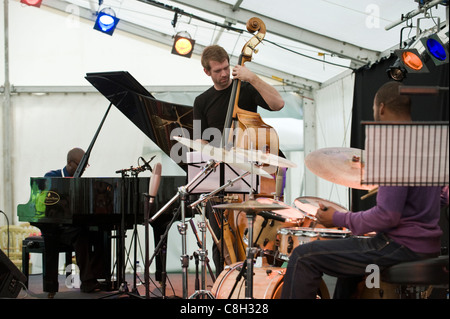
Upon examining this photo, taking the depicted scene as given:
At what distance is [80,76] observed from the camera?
8250 millimetres

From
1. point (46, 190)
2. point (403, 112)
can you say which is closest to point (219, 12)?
point (46, 190)

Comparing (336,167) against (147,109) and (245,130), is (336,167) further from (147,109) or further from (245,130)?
(147,109)

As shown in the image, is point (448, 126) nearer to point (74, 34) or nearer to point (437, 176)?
point (437, 176)

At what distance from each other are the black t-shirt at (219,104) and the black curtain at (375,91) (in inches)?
36.2

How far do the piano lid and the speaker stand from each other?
1811 millimetres

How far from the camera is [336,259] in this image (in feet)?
7.90

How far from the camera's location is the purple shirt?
231cm

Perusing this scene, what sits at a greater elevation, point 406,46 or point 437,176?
point 406,46

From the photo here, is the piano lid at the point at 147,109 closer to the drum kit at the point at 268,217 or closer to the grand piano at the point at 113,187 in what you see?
the grand piano at the point at 113,187

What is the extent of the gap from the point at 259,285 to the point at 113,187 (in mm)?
2255

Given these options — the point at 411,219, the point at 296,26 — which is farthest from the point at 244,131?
the point at 296,26

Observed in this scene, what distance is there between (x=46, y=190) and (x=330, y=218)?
3.28 meters

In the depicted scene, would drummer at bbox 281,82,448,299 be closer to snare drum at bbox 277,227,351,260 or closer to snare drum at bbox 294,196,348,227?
snare drum at bbox 277,227,351,260

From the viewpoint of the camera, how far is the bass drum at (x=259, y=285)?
2.96 m
